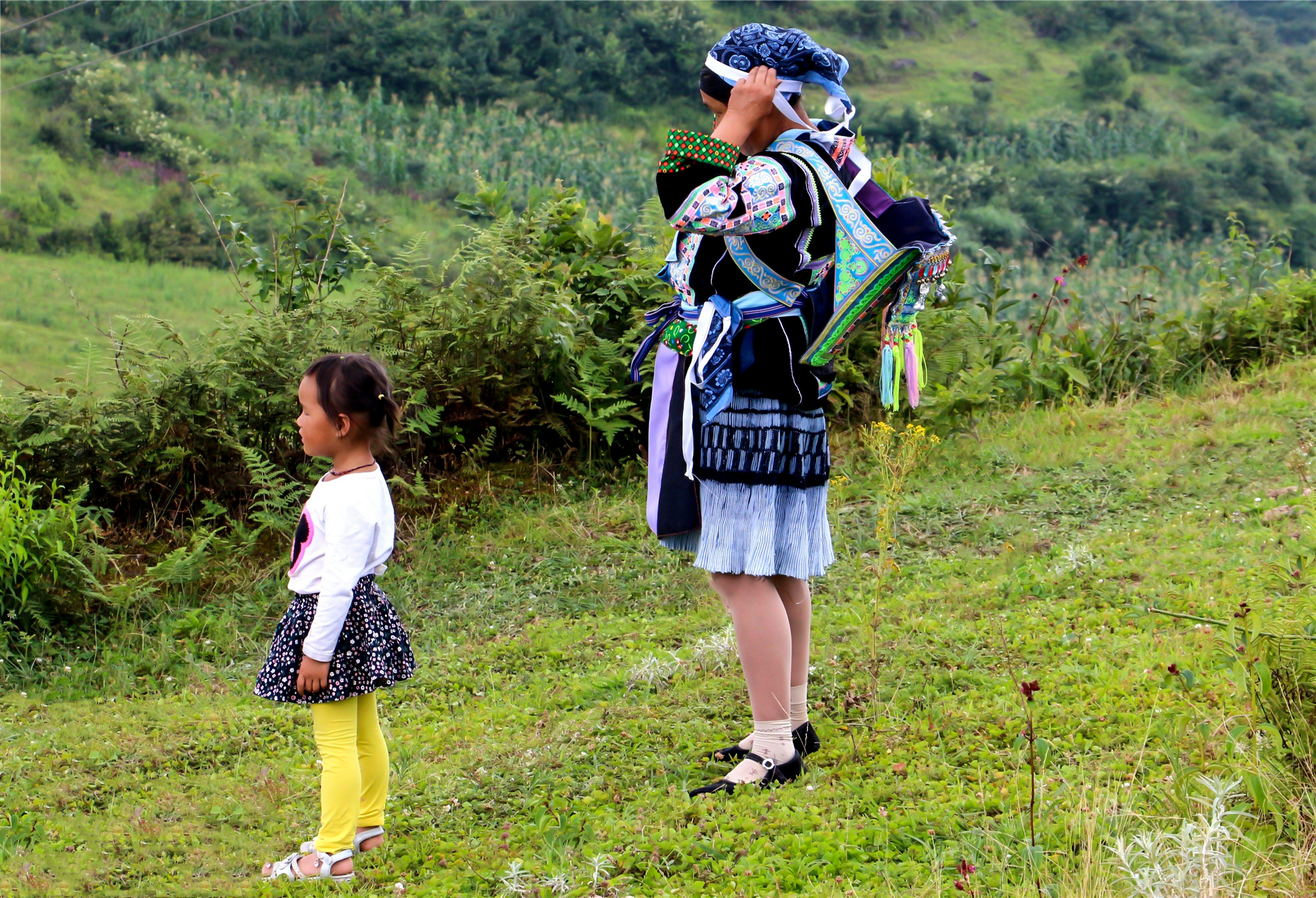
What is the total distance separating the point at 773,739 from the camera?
3459 mm

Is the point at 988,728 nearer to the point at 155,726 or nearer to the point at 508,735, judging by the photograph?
the point at 508,735

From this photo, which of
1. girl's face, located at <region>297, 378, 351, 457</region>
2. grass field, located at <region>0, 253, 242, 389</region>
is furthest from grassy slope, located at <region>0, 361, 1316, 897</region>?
grass field, located at <region>0, 253, 242, 389</region>

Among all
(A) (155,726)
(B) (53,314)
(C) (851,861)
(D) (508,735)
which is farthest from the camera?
(B) (53,314)

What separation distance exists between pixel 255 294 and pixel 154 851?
441cm

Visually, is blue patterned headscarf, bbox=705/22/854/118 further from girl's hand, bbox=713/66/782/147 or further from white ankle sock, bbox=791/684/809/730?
white ankle sock, bbox=791/684/809/730

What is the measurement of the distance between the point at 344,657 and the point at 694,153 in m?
1.65

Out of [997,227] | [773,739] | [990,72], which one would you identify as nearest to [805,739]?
[773,739]

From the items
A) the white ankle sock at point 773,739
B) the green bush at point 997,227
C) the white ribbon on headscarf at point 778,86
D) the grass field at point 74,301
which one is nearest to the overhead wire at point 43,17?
the grass field at point 74,301

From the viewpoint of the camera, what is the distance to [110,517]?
6.07 m

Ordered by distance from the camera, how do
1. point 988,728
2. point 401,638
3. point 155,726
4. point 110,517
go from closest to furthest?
point 401,638
point 988,728
point 155,726
point 110,517

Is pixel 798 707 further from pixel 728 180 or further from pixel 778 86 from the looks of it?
pixel 778 86

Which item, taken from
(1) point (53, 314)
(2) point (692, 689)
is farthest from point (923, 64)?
(2) point (692, 689)

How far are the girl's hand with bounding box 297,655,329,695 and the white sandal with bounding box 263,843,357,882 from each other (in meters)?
0.46

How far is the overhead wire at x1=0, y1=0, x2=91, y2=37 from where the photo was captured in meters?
20.0
